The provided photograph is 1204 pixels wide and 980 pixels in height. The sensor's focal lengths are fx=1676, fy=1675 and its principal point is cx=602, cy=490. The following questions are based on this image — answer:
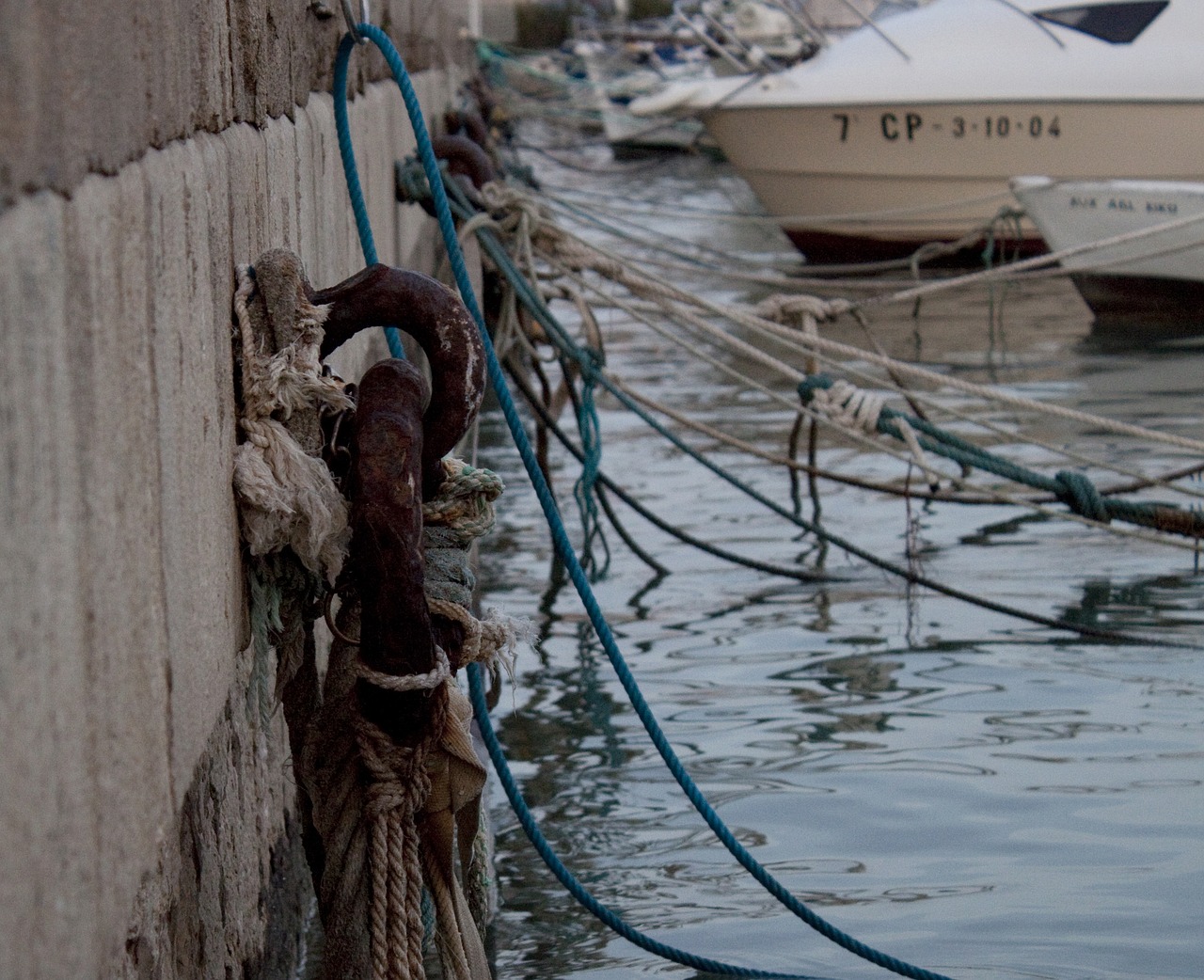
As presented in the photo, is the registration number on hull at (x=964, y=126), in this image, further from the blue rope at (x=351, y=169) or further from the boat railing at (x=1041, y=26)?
the blue rope at (x=351, y=169)

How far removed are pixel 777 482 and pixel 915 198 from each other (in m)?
7.50

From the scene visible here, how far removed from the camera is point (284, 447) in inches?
89.0

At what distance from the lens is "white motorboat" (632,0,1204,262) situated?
13.4 meters

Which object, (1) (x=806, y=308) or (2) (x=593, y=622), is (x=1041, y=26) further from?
(2) (x=593, y=622)

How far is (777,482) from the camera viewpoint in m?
7.65

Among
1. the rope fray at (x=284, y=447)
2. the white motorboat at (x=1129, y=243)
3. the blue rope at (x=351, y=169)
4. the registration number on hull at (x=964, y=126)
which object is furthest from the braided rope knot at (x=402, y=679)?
the registration number on hull at (x=964, y=126)

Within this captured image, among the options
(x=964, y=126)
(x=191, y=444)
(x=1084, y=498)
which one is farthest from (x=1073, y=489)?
(x=964, y=126)

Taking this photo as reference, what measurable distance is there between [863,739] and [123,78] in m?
3.34

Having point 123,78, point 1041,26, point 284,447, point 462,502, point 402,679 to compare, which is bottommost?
point 402,679

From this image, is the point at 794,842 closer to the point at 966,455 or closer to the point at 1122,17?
the point at 966,455

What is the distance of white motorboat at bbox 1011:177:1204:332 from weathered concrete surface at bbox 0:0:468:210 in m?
8.15

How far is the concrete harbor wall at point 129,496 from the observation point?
1282mm

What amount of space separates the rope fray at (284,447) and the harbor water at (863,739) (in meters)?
0.85

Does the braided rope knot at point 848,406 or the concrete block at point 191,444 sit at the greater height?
the concrete block at point 191,444
